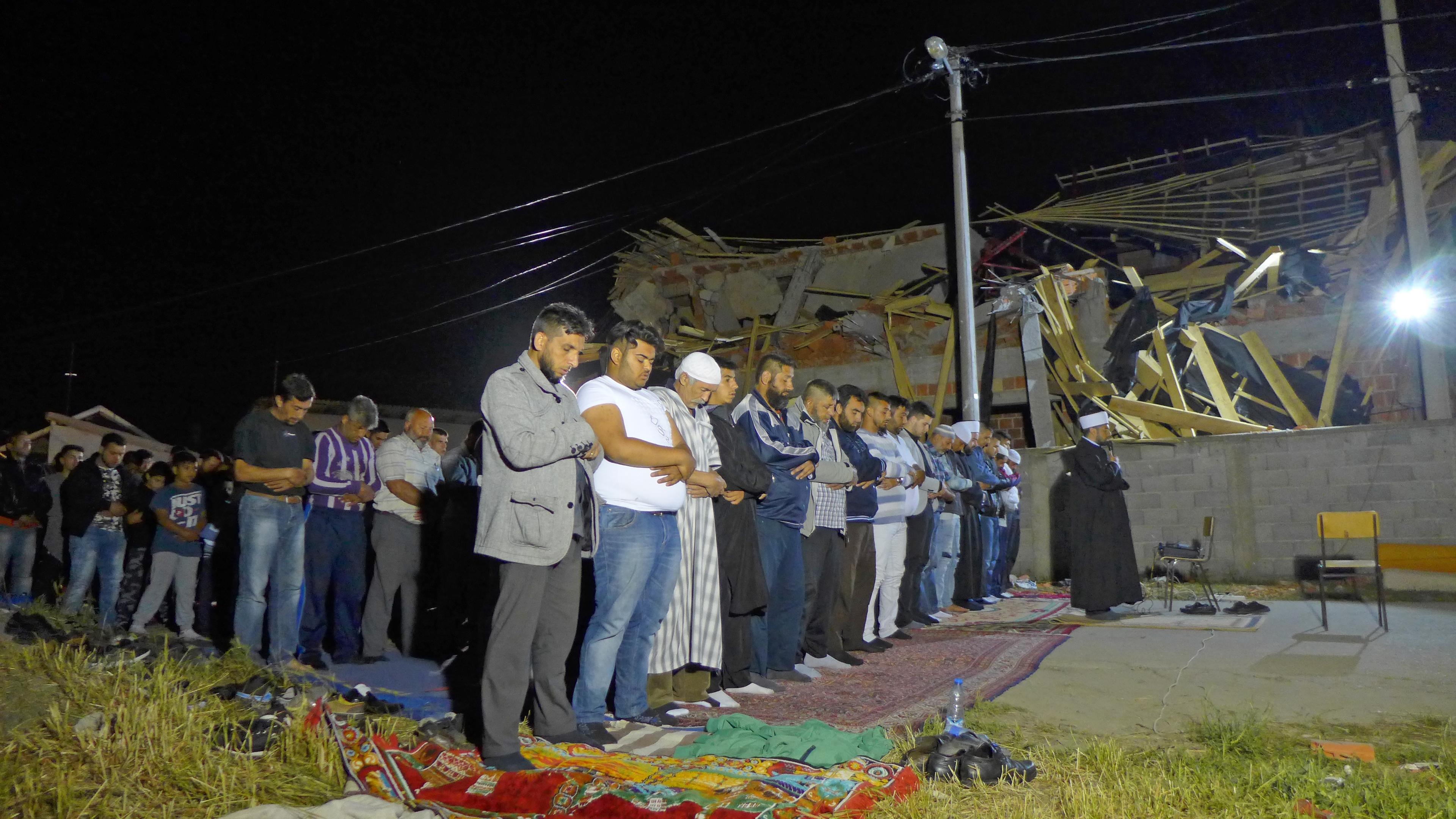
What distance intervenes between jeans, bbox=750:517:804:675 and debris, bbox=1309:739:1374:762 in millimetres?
2825

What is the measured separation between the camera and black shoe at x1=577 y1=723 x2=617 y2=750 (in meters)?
3.92

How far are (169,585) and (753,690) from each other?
199 inches

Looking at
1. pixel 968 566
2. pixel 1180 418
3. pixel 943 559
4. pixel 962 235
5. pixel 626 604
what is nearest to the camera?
pixel 626 604

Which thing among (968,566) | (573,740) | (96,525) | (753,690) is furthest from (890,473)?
(96,525)

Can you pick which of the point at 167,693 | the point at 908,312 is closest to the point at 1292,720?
the point at 167,693

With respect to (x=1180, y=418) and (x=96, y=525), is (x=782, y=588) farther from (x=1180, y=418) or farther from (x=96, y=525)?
(x=1180, y=418)

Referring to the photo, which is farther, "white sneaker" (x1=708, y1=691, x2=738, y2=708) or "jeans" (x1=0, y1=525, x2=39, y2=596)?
"jeans" (x1=0, y1=525, x2=39, y2=596)

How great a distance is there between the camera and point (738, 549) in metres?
5.30

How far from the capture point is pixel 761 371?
6.13 m

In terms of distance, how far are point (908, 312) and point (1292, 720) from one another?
39.9 ft

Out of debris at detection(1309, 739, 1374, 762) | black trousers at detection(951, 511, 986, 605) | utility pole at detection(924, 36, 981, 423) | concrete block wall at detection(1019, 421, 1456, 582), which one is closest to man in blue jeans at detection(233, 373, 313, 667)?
debris at detection(1309, 739, 1374, 762)

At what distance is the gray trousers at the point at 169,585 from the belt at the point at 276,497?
2.41m

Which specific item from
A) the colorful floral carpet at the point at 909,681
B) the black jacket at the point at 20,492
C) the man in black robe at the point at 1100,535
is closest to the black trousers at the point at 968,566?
the man in black robe at the point at 1100,535

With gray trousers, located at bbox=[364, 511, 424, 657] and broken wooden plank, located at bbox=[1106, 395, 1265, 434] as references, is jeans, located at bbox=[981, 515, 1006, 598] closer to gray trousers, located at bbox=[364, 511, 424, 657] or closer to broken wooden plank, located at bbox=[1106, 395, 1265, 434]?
broken wooden plank, located at bbox=[1106, 395, 1265, 434]
